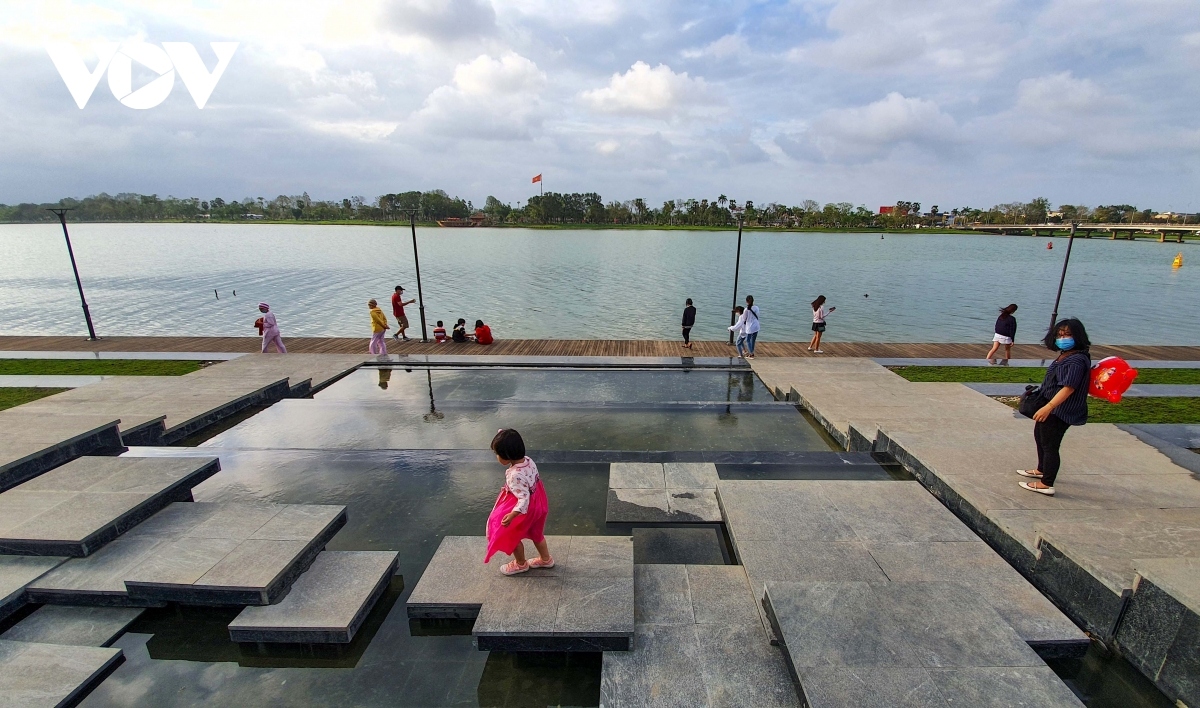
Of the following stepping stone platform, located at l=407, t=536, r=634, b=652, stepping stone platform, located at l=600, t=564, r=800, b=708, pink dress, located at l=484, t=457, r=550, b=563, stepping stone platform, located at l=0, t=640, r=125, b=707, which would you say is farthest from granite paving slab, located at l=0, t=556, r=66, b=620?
stepping stone platform, located at l=600, t=564, r=800, b=708

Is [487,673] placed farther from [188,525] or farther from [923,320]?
[923,320]

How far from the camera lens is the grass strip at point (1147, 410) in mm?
8953

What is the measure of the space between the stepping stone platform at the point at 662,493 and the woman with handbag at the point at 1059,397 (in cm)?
358

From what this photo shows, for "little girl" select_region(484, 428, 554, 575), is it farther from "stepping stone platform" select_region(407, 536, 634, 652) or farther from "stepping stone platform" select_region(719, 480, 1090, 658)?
"stepping stone platform" select_region(719, 480, 1090, 658)

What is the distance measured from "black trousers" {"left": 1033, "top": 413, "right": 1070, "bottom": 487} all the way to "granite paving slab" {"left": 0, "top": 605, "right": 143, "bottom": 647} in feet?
29.6

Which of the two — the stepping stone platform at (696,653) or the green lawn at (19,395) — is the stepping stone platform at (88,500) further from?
the green lawn at (19,395)

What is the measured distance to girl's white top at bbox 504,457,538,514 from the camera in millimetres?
4121

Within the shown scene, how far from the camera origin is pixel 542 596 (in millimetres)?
4191

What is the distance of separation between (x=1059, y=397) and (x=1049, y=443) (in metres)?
0.65

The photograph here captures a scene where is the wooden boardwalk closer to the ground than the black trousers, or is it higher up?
closer to the ground

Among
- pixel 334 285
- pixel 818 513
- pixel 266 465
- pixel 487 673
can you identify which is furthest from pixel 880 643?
pixel 334 285

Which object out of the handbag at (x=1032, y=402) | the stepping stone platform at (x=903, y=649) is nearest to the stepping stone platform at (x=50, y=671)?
the stepping stone platform at (x=903, y=649)

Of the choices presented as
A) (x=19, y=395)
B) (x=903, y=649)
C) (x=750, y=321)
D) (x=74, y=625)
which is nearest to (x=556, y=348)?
(x=750, y=321)

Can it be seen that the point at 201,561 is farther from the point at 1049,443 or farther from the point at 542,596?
the point at 1049,443
